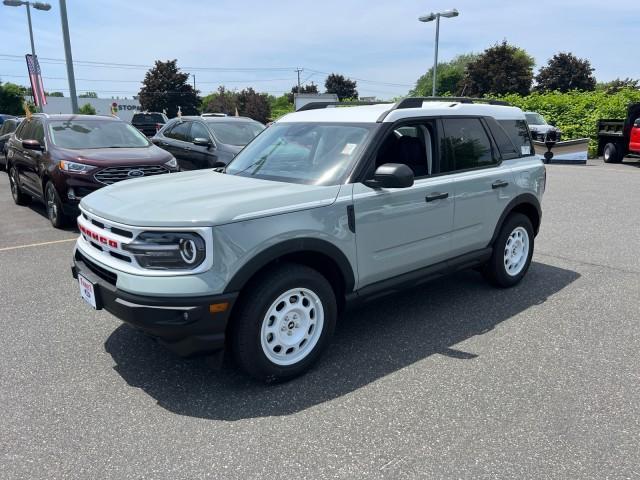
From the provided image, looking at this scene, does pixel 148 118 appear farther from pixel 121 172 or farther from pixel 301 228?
pixel 301 228

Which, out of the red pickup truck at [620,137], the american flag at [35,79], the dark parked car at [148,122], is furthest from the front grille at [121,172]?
the dark parked car at [148,122]

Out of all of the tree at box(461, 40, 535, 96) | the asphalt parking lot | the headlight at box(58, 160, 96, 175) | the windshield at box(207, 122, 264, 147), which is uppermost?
the tree at box(461, 40, 535, 96)

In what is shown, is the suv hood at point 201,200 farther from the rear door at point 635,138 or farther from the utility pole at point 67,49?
the rear door at point 635,138

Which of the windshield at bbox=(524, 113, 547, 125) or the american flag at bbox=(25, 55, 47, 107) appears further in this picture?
the windshield at bbox=(524, 113, 547, 125)

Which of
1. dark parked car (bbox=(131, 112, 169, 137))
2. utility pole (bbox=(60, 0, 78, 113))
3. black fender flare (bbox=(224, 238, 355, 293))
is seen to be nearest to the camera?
black fender flare (bbox=(224, 238, 355, 293))

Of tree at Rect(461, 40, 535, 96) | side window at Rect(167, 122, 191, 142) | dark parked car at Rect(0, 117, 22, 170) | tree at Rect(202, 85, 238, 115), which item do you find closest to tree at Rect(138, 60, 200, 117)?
tree at Rect(202, 85, 238, 115)

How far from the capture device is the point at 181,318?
115 inches

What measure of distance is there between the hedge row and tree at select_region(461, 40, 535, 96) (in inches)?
1147

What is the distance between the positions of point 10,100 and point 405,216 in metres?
60.7

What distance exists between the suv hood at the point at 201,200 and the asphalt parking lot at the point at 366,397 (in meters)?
1.14

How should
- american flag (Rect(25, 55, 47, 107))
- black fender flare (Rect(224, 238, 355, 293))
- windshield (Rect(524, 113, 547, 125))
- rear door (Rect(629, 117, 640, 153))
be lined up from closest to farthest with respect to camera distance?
black fender flare (Rect(224, 238, 355, 293))
rear door (Rect(629, 117, 640, 153))
american flag (Rect(25, 55, 47, 107))
windshield (Rect(524, 113, 547, 125))

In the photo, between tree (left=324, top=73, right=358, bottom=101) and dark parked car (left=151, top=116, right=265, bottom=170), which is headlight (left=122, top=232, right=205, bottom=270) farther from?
tree (left=324, top=73, right=358, bottom=101)

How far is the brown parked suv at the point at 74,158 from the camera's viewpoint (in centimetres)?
741

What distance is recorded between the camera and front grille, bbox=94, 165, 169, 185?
7.43 metres
